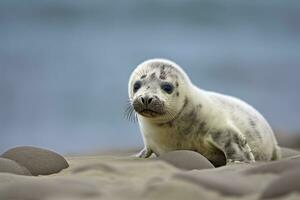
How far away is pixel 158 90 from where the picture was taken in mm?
3002

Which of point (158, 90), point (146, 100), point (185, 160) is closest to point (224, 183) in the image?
point (185, 160)

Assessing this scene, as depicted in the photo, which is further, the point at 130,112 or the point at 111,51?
the point at 111,51

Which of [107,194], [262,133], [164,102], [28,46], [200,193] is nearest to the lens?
[200,193]

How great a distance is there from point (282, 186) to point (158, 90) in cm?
166

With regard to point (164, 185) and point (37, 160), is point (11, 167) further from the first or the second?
point (164, 185)

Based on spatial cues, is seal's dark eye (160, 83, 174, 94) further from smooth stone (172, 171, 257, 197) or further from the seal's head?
smooth stone (172, 171, 257, 197)

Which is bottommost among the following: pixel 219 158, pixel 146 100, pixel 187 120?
pixel 219 158

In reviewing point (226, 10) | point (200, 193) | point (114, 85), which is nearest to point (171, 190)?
point (200, 193)

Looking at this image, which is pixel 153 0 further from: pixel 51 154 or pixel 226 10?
pixel 51 154

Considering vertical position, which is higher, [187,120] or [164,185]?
[164,185]

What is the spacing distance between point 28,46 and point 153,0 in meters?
1.19

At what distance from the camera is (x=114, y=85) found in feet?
18.4

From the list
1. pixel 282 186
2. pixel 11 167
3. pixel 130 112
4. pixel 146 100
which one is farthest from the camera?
pixel 130 112

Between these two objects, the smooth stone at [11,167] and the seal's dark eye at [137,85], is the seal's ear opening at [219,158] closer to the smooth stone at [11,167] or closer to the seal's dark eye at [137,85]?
the seal's dark eye at [137,85]
